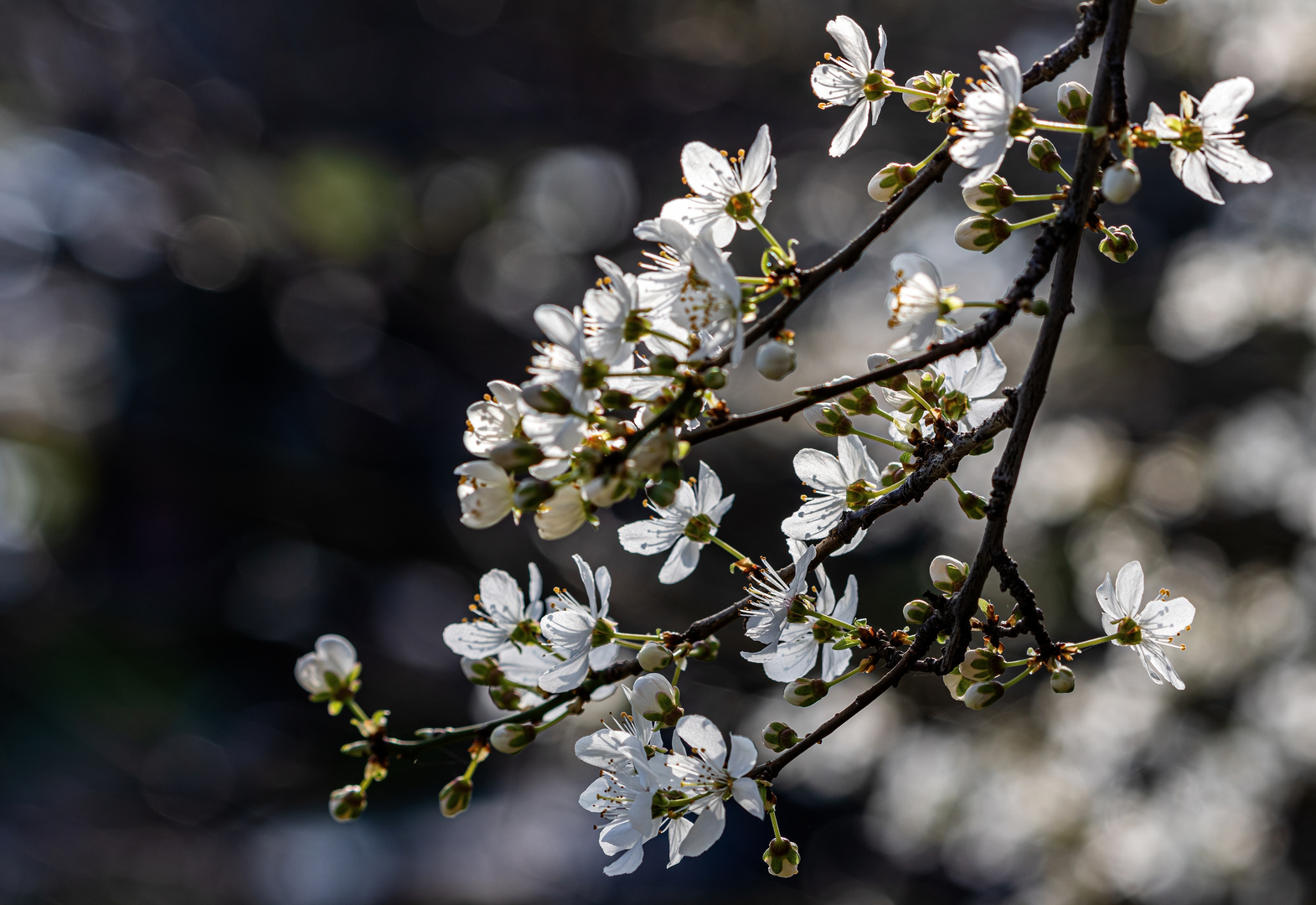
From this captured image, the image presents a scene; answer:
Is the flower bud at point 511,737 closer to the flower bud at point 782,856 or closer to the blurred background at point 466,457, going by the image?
the flower bud at point 782,856

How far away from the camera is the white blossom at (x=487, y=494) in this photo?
0.79m

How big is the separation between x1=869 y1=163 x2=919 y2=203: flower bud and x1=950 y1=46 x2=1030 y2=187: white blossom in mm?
142

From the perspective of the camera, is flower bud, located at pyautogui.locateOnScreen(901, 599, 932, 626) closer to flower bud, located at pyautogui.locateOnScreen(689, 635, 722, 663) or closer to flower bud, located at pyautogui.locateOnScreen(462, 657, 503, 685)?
flower bud, located at pyautogui.locateOnScreen(689, 635, 722, 663)

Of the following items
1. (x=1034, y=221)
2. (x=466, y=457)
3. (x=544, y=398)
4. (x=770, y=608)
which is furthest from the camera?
(x=466, y=457)

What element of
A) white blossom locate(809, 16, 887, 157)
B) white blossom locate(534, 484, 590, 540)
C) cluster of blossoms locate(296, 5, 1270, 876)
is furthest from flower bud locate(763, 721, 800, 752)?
white blossom locate(809, 16, 887, 157)

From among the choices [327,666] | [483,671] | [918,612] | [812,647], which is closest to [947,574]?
[918,612]

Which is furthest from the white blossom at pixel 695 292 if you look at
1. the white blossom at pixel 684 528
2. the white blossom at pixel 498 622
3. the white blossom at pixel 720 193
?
the white blossom at pixel 498 622

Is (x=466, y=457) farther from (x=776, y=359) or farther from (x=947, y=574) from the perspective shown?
(x=776, y=359)

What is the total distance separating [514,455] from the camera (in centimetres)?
73

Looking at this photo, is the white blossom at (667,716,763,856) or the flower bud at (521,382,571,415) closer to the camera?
the flower bud at (521,382,571,415)

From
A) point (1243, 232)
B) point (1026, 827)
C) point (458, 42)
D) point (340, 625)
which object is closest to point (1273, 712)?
point (1026, 827)

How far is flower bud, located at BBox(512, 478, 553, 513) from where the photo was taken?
2.46ft

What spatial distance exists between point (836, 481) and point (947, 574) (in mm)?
160

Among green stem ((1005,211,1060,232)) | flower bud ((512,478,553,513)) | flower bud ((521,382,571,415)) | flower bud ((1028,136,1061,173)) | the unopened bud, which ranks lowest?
flower bud ((512,478,553,513))
